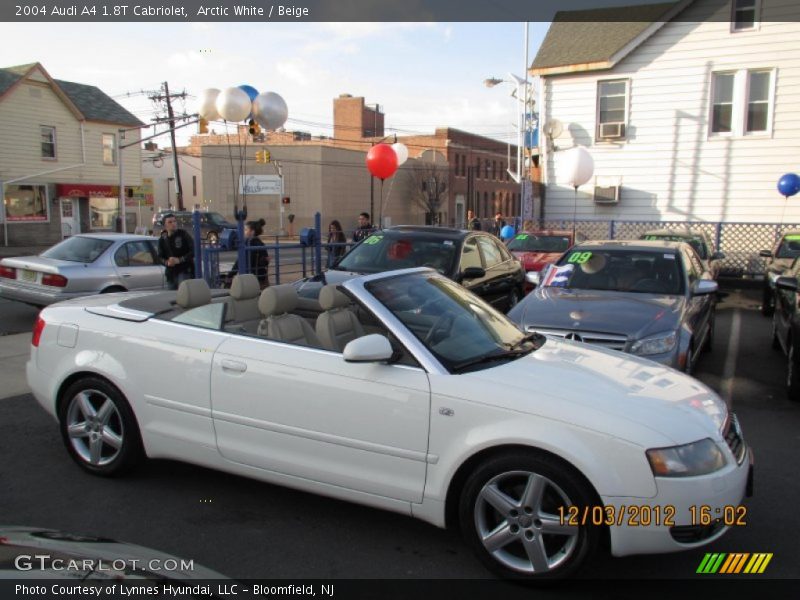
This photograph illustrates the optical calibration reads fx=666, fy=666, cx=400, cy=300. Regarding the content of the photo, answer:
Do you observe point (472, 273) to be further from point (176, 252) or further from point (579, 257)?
point (176, 252)

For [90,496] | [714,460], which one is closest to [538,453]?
[714,460]

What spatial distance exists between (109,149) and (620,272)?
111ft

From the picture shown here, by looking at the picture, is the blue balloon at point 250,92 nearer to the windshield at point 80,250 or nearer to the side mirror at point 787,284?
the windshield at point 80,250

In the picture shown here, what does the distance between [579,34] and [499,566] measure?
19.8m

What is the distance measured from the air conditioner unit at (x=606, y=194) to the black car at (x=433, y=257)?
1094 centimetres

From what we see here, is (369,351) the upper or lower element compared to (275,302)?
lower

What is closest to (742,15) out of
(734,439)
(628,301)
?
(628,301)

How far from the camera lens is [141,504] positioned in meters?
4.11

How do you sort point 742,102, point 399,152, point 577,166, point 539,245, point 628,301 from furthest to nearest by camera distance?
point 742,102 < point 577,166 < point 399,152 < point 539,245 < point 628,301

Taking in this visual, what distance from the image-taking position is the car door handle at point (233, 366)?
3.86 meters

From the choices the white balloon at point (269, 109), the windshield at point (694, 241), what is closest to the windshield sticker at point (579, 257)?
the windshield at point (694, 241)

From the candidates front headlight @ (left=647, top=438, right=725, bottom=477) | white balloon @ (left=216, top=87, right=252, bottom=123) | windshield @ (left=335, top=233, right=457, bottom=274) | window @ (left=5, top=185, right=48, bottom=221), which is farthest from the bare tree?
front headlight @ (left=647, top=438, right=725, bottom=477)

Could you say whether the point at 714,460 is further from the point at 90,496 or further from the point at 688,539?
the point at 90,496

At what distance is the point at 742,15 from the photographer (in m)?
17.9
